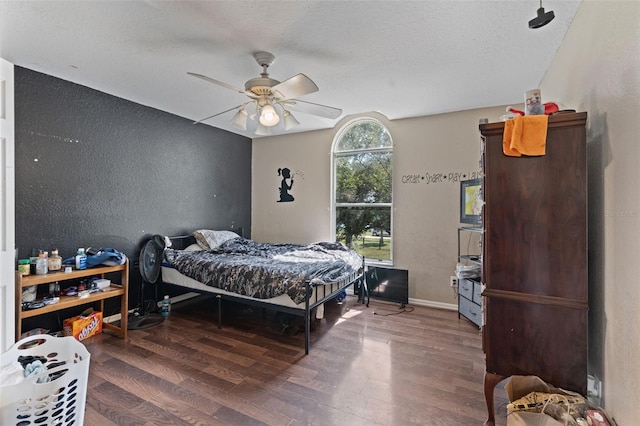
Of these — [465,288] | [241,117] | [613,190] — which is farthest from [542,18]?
[465,288]

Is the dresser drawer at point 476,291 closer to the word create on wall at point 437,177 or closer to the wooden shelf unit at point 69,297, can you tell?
the word create on wall at point 437,177

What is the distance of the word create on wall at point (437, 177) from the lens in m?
3.59

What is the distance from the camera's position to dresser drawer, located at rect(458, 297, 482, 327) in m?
2.98

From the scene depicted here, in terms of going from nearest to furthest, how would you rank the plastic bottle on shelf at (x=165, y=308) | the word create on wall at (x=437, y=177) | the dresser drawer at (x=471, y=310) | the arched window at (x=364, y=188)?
the dresser drawer at (x=471, y=310) < the plastic bottle on shelf at (x=165, y=308) < the word create on wall at (x=437, y=177) < the arched window at (x=364, y=188)

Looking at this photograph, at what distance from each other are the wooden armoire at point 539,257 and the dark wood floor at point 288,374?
0.56 m

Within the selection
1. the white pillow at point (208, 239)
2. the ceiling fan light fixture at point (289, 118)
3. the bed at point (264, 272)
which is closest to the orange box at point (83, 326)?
the bed at point (264, 272)

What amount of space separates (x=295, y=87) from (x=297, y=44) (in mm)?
316

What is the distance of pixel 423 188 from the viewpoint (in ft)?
12.7

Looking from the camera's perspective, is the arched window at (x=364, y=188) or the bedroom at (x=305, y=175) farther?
the arched window at (x=364, y=188)

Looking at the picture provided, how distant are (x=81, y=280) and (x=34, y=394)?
75.3 inches

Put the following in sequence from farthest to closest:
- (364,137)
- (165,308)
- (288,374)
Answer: (364,137) < (165,308) < (288,374)

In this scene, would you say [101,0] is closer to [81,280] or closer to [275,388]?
[81,280]

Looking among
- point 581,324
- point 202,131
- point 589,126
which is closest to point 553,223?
point 581,324

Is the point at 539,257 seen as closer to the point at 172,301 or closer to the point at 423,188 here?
the point at 423,188
